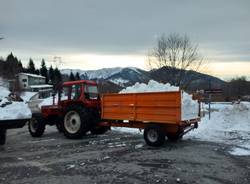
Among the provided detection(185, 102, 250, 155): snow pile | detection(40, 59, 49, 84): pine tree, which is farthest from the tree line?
detection(185, 102, 250, 155): snow pile

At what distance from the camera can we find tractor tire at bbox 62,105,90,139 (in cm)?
1523

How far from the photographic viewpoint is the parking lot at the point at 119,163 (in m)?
8.39

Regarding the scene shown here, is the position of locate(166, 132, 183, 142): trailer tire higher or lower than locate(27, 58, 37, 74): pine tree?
lower

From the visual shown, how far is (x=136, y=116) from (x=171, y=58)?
102ft

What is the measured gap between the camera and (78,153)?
11703 millimetres

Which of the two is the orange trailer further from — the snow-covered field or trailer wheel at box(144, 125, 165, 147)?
the snow-covered field

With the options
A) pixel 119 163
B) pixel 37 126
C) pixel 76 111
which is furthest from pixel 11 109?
pixel 119 163

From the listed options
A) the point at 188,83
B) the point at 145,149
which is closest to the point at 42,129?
the point at 145,149

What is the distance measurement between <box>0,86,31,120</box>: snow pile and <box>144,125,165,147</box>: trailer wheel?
13.0 feet

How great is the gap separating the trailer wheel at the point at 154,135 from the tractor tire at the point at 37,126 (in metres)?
5.43

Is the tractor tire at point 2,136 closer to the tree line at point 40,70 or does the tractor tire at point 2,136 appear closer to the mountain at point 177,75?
the mountain at point 177,75

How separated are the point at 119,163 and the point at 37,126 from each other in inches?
294

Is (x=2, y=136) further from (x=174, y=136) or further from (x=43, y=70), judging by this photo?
(x=43, y=70)

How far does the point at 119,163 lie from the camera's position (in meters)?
9.97
